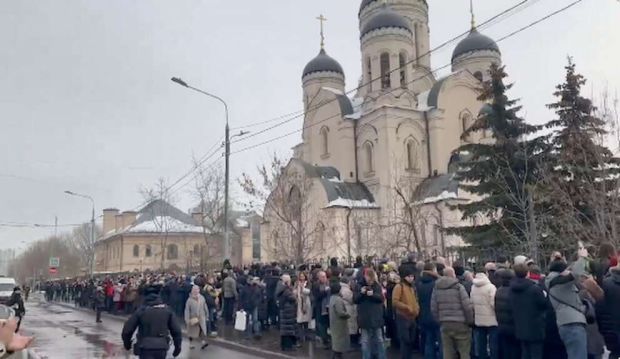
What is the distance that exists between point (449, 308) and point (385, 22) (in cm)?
3738

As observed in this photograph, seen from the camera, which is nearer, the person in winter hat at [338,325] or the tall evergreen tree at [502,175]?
the person in winter hat at [338,325]

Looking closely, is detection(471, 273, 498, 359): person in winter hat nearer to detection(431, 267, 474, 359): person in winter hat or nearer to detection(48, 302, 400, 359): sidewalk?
detection(431, 267, 474, 359): person in winter hat

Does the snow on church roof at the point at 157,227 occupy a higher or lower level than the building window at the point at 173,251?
higher

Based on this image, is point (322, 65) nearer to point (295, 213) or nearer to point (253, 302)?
point (295, 213)

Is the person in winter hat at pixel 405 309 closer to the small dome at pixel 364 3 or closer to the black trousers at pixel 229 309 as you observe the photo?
the black trousers at pixel 229 309

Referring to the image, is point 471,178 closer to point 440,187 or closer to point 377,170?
point 440,187

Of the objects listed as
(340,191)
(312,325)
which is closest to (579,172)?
(312,325)

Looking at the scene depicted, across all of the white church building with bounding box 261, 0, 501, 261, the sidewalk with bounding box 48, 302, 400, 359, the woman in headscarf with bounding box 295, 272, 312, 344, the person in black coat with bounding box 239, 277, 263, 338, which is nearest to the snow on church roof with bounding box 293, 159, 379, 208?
the white church building with bounding box 261, 0, 501, 261

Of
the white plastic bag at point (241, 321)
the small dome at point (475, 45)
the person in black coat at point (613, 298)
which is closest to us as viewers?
the person in black coat at point (613, 298)

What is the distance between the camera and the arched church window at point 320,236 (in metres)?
36.6

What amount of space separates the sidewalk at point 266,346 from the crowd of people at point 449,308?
29 cm

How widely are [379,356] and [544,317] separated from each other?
301cm

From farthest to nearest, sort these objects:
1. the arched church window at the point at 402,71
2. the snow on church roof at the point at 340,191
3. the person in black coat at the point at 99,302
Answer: the arched church window at the point at 402,71
the snow on church roof at the point at 340,191
the person in black coat at the point at 99,302

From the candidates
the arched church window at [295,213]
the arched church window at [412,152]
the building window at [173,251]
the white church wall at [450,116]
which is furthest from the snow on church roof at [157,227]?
the arched church window at [295,213]
